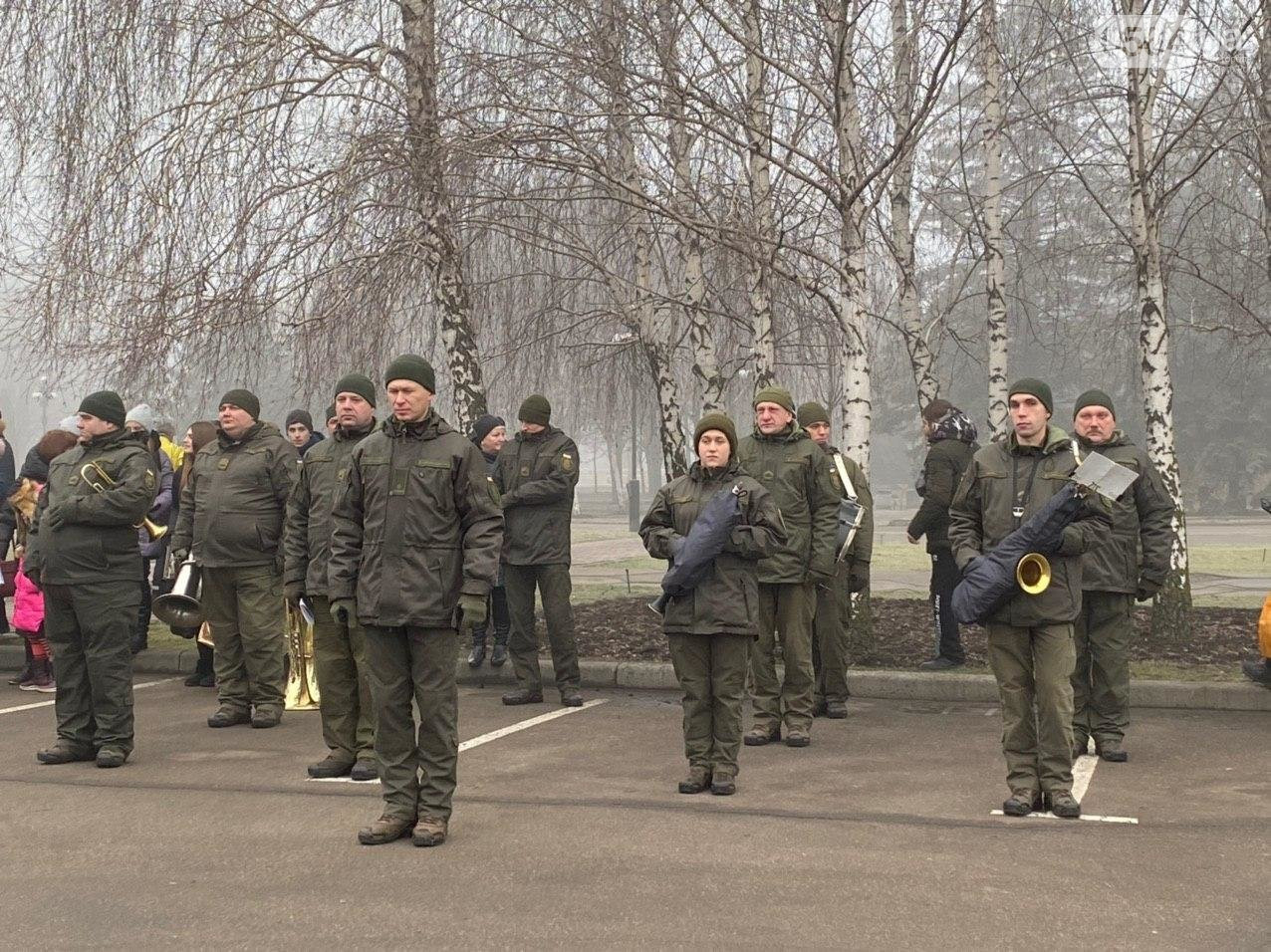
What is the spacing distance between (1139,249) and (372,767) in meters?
7.54

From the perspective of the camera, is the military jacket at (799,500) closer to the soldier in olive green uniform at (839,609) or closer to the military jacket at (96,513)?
the soldier in olive green uniform at (839,609)

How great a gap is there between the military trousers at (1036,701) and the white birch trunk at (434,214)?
6.16 meters

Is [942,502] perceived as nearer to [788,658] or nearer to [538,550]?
[788,658]

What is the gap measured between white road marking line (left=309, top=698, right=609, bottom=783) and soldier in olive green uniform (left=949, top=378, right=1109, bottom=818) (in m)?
3.02

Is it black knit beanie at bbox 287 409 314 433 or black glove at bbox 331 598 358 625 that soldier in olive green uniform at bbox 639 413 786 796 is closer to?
black glove at bbox 331 598 358 625

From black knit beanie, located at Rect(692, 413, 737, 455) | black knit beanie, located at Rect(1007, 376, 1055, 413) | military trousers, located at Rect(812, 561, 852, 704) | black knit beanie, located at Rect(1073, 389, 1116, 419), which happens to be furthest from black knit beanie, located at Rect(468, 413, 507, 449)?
black knit beanie, located at Rect(1007, 376, 1055, 413)

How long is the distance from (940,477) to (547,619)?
2.80 meters

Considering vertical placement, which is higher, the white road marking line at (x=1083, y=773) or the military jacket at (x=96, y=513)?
the military jacket at (x=96, y=513)

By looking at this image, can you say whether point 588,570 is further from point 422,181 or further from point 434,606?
point 434,606

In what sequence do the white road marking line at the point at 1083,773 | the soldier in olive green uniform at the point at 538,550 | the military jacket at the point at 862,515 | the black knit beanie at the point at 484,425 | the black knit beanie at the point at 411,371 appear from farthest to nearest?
the black knit beanie at the point at 484,425 < the soldier in olive green uniform at the point at 538,550 < the military jacket at the point at 862,515 < the white road marking line at the point at 1083,773 < the black knit beanie at the point at 411,371

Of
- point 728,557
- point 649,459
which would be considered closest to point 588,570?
point 728,557

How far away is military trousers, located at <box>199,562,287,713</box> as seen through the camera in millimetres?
8930

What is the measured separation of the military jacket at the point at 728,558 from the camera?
269 inches

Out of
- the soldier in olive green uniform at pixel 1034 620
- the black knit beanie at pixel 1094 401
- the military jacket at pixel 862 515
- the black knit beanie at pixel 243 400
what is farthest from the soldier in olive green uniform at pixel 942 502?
the black knit beanie at pixel 243 400
